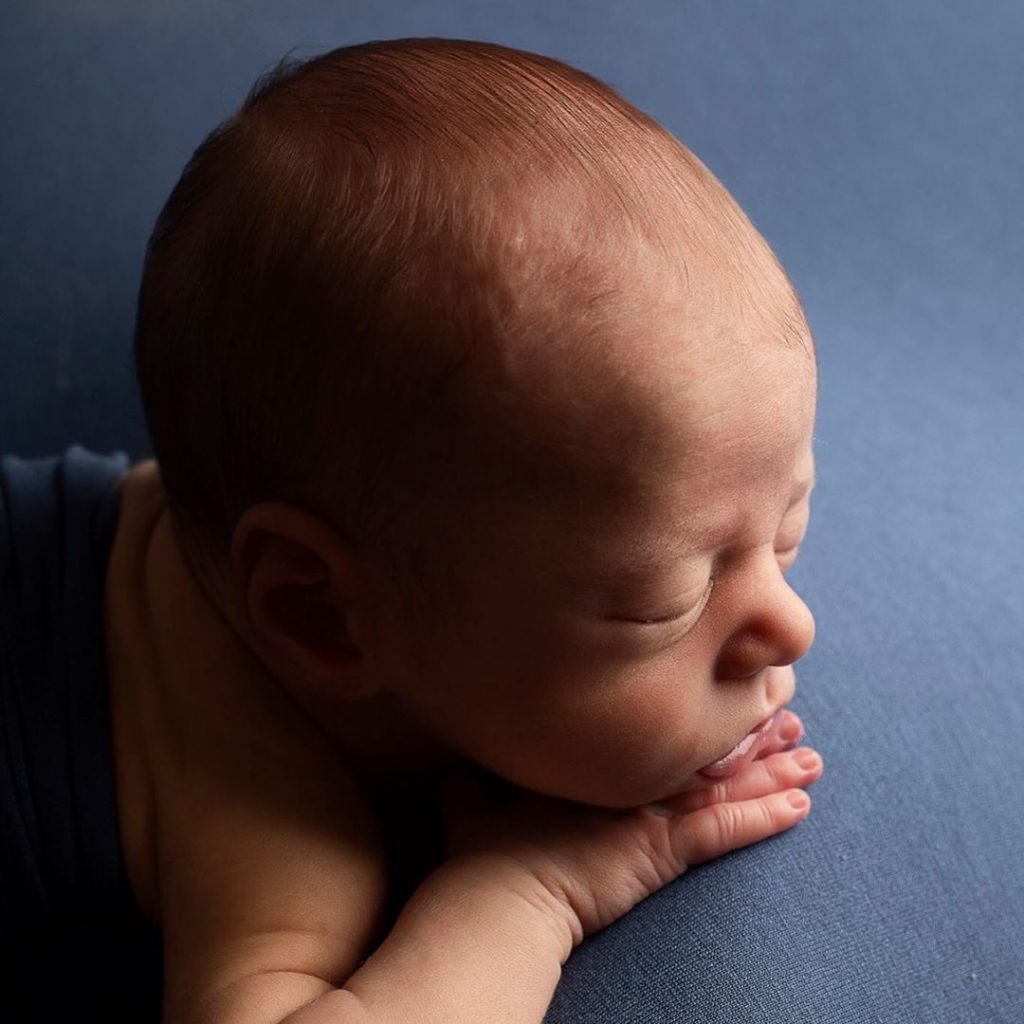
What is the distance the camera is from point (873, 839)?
75 centimetres

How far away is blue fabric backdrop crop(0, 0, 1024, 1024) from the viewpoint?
2.32 ft

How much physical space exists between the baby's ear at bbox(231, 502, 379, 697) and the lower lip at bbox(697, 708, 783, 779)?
19 centimetres

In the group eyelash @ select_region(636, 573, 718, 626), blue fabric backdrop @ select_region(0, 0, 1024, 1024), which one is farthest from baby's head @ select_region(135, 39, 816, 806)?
blue fabric backdrop @ select_region(0, 0, 1024, 1024)

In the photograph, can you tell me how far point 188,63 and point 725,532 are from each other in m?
0.58

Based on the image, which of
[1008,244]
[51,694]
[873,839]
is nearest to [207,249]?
[51,694]

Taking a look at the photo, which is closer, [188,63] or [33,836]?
[33,836]

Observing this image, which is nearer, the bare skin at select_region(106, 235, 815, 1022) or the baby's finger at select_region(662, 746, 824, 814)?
the bare skin at select_region(106, 235, 815, 1022)

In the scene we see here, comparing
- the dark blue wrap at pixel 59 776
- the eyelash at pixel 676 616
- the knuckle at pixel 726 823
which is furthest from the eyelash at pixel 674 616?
the dark blue wrap at pixel 59 776

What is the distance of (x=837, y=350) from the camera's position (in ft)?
3.64

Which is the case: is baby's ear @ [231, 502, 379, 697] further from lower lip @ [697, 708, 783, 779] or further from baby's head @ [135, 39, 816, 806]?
lower lip @ [697, 708, 783, 779]

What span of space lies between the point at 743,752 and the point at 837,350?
449 millimetres

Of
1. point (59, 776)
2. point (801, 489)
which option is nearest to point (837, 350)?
point (801, 489)

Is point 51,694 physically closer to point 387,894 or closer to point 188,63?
point 387,894

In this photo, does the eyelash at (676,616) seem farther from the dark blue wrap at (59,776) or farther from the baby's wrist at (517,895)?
the dark blue wrap at (59,776)
